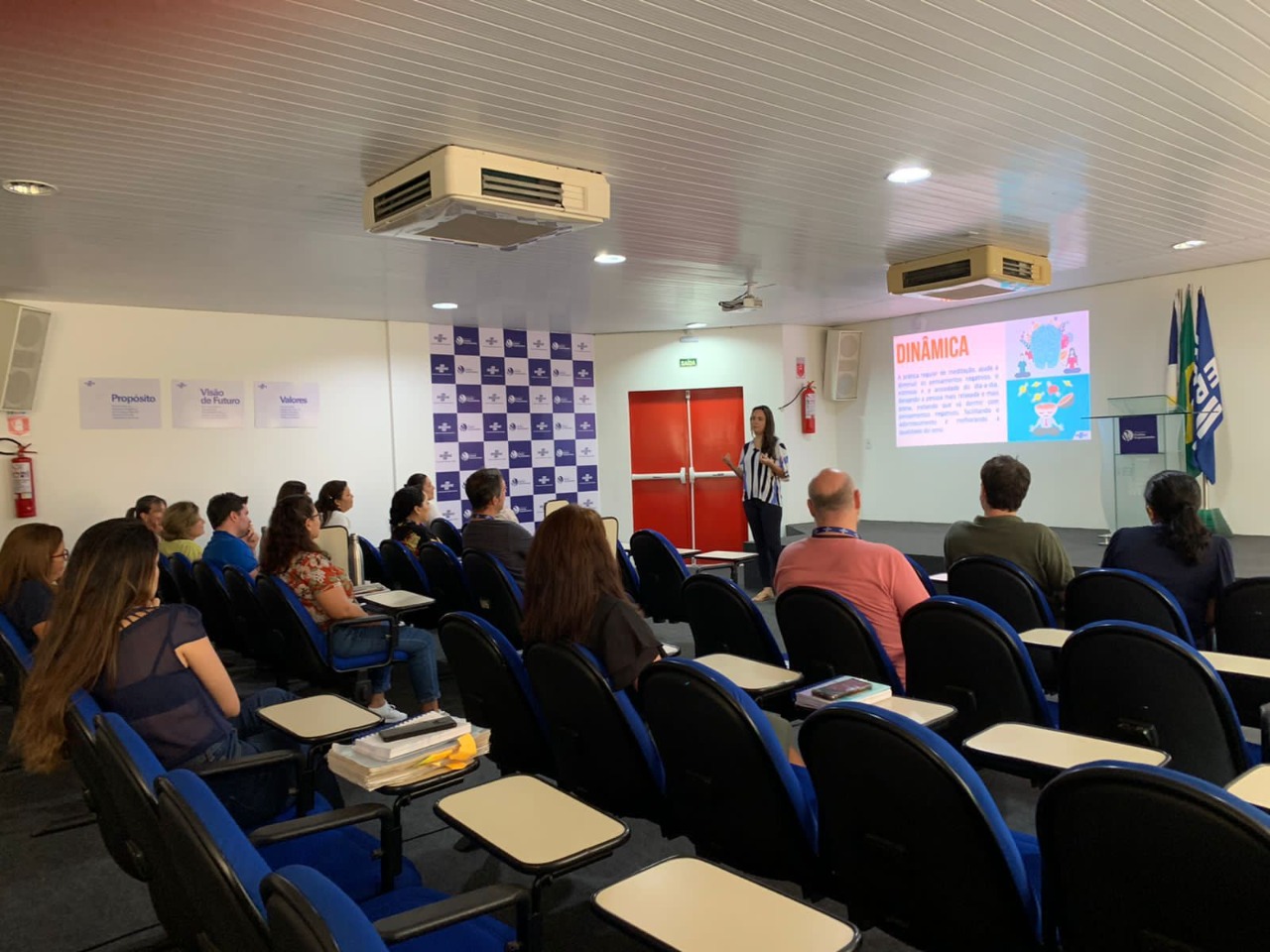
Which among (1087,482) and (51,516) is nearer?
(51,516)

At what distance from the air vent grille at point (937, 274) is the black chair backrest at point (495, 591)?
4144 mm

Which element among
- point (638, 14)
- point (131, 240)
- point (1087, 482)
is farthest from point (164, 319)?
point (1087, 482)

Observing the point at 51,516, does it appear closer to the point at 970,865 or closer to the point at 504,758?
the point at 504,758

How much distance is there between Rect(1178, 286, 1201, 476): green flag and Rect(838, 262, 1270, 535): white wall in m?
0.19

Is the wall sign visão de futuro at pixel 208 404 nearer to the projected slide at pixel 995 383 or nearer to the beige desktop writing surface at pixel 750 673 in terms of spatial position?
the beige desktop writing surface at pixel 750 673

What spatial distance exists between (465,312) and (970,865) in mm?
7699

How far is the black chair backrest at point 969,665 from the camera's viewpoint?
2.53 m

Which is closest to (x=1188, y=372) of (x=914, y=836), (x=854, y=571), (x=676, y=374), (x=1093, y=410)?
(x=1093, y=410)

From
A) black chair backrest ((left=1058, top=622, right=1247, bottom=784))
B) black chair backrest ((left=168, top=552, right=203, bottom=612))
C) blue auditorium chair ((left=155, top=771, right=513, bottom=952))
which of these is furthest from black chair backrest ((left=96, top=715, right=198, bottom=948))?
black chair backrest ((left=168, top=552, right=203, bottom=612))

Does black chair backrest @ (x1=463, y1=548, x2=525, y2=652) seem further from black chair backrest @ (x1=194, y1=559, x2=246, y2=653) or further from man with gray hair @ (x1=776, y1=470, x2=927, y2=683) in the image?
man with gray hair @ (x1=776, y1=470, x2=927, y2=683)

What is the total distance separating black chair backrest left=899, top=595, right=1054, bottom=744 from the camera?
2525 mm

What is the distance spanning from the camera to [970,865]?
1533 mm

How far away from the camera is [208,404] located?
25.4 ft

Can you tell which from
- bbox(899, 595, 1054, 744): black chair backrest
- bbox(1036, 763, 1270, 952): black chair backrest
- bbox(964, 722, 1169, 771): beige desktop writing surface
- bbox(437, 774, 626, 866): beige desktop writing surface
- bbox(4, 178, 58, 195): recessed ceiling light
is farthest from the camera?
bbox(4, 178, 58, 195): recessed ceiling light
